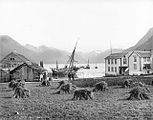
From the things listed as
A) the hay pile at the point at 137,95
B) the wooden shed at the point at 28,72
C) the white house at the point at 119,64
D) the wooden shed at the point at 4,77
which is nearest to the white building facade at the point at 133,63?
the white house at the point at 119,64

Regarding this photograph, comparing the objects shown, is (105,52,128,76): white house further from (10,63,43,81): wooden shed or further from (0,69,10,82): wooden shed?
(0,69,10,82): wooden shed

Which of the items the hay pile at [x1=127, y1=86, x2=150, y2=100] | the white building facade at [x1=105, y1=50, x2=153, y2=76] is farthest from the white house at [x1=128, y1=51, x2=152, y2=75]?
the hay pile at [x1=127, y1=86, x2=150, y2=100]

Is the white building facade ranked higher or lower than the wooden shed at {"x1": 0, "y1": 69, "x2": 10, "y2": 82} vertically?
higher

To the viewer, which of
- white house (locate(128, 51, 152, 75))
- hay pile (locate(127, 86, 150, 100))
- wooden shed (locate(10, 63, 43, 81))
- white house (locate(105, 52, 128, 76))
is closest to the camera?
hay pile (locate(127, 86, 150, 100))

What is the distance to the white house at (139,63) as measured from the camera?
49.6 m

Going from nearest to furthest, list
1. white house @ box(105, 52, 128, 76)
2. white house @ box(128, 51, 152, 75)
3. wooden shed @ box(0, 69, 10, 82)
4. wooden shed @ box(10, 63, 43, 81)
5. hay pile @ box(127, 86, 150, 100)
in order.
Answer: hay pile @ box(127, 86, 150, 100), wooden shed @ box(10, 63, 43, 81), wooden shed @ box(0, 69, 10, 82), white house @ box(128, 51, 152, 75), white house @ box(105, 52, 128, 76)

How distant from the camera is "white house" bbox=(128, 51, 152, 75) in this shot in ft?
163

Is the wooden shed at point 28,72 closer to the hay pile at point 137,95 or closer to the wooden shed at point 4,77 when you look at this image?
the wooden shed at point 4,77

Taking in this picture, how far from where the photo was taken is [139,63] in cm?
4981

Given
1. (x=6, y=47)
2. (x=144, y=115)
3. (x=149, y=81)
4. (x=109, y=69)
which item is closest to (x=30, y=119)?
(x=144, y=115)

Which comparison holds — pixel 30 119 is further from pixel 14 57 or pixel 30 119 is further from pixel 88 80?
pixel 14 57

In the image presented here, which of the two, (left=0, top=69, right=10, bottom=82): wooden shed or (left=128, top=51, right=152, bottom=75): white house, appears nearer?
(left=0, top=69, right=10, bottom=82): wooden shed

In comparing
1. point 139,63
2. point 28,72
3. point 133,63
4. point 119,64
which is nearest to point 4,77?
point 28,72

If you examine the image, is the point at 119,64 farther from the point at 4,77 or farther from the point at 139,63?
the point at 4,77
